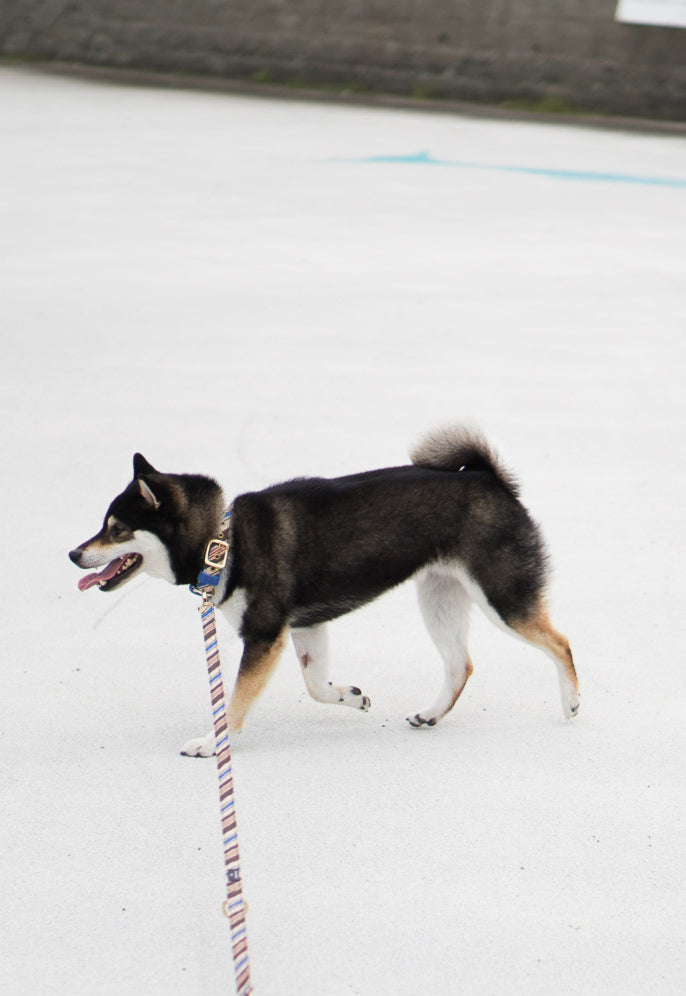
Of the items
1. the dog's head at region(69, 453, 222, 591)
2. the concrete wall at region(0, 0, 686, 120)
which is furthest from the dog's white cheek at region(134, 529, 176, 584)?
the concrete wall at region(0, 0, 686, 120)

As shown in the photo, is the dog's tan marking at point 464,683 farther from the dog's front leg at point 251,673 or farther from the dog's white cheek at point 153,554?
the dog's white cheek at point 153,554

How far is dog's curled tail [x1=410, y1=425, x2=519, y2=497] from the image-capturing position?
369 cm

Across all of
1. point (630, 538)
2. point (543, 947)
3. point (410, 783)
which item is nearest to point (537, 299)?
point (630, 538)

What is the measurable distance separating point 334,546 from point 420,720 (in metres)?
0.65

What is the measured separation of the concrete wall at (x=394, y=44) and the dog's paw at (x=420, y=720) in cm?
1364

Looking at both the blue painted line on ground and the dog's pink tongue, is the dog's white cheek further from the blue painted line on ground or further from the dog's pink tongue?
the blue painted line on ground

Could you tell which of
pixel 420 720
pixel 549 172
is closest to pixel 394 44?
pixel 549 172

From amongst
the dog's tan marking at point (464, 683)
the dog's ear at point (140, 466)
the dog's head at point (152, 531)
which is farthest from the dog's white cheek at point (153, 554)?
the dog's tan marking at point (464, 683)

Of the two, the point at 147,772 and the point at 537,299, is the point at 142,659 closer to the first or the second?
the point at 147,772

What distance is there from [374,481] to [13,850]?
143 cm

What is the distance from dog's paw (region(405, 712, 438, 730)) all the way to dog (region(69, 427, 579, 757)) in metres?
0.41

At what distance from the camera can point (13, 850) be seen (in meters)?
3.18

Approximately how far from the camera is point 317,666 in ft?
12.4

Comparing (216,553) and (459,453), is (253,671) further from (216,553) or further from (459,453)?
(459,453)
